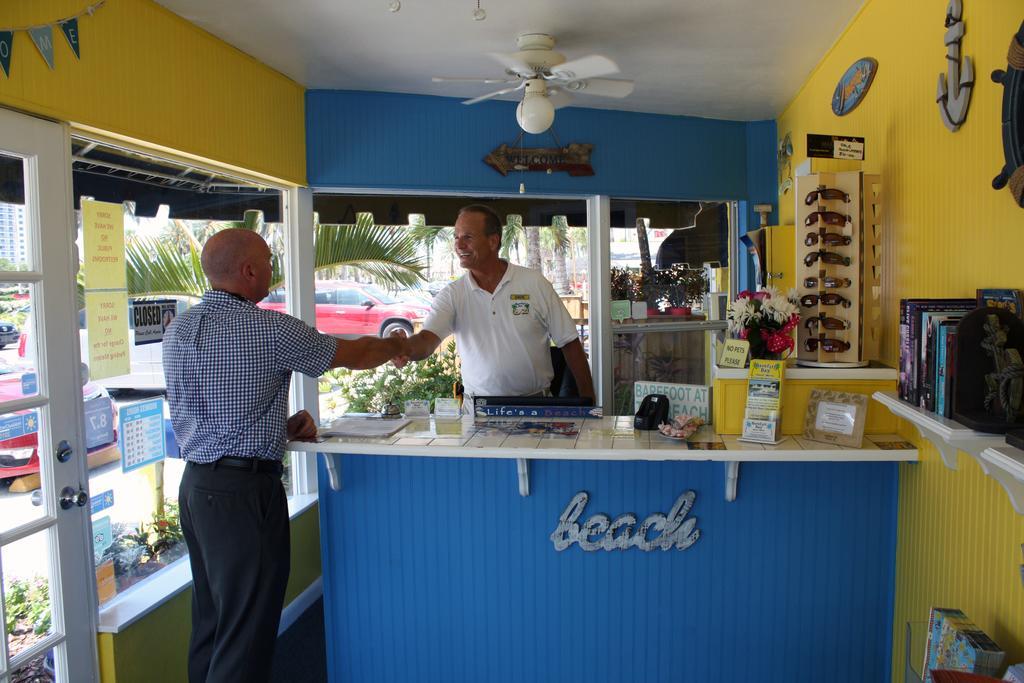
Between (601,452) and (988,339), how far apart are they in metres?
1.09

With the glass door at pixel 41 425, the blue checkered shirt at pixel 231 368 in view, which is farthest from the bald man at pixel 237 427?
the glass door at pixel 41 425

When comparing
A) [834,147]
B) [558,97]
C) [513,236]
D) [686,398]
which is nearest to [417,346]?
[686,398]

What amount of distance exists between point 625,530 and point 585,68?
195cm

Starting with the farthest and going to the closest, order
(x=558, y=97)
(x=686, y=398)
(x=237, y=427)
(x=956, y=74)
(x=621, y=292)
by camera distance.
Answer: (x=621, y=292) < (x=558, y=97) < (x=686, y=398) < (x=237, y=427) < (x=956, y=74)

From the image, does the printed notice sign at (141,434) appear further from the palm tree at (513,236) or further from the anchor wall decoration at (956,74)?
the anchor wall decoration at (956,74)

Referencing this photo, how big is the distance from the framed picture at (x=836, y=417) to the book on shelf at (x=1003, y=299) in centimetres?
56

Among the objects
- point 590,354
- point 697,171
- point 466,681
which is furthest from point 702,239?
point 466,681

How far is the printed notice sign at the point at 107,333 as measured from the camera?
2711 millimetres

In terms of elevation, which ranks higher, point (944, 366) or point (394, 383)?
point (944, 366)

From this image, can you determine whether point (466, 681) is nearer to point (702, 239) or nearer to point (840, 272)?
point (840, 272)

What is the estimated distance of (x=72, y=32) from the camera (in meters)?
2.49

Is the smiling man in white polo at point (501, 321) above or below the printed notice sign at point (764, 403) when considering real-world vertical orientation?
above

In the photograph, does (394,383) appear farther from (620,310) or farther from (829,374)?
(829,374)

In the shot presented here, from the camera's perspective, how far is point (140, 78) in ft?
9.43
